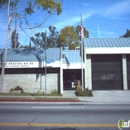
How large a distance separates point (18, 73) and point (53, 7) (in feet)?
26.6

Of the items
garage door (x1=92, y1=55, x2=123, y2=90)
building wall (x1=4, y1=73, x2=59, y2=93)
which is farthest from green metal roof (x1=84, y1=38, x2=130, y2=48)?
building wall (x1=4, y1=73, x2=59, y2=93)

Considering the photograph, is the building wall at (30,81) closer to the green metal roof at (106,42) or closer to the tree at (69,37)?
the green metal roof at (106,42)

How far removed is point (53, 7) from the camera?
2166 centimetres

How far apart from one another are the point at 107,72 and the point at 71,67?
4597mm

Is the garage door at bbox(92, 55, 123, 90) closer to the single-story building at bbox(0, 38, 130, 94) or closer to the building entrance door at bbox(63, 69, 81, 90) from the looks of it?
the single-story building at bbox(0, 38, 130, 94)

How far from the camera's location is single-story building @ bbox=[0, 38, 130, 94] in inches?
945

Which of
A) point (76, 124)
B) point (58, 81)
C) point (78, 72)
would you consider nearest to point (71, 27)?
point (78, 72)

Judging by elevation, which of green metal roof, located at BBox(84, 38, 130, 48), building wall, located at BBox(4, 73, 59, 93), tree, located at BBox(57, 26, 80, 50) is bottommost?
building wall, located at BBox(4, 73, 59, 93)

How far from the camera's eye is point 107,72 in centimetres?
2695

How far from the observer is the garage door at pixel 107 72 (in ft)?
88.2

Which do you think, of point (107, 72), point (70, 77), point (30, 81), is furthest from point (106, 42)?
point (30, 81)

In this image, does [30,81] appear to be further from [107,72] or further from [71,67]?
[107,72]

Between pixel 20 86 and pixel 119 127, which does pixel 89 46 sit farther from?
pixel 119 127

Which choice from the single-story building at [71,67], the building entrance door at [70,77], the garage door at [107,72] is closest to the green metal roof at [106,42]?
the single-story building at [71,67]
